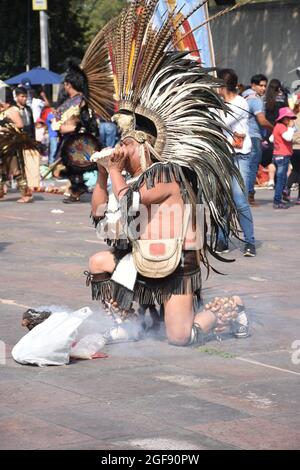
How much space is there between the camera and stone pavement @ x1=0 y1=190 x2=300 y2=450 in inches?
196

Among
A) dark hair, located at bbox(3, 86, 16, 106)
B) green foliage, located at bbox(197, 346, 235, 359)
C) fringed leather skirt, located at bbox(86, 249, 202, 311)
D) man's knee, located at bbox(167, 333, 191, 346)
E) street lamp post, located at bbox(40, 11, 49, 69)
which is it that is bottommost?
green foliage, located at bbox(197, 346, 235, 359)

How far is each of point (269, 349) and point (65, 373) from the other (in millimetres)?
1424

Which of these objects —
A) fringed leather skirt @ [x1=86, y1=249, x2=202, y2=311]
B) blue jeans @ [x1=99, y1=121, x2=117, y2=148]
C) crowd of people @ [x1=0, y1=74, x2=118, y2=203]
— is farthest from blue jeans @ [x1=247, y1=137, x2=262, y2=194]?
fringed leather skirt @ [x1=86, y1=249, x2=202, y2=311]

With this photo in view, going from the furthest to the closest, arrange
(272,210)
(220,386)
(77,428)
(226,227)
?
(272,210), (226,227), (220,386), (77,428)

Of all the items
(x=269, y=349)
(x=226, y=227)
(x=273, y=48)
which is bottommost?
(x=269, y=349)

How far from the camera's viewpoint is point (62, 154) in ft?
50.6

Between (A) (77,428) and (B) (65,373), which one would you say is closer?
(A) (77,428)

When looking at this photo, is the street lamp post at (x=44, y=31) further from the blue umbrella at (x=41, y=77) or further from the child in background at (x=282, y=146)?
the child in background at (x=282, y=146)

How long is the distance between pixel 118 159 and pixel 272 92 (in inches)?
425

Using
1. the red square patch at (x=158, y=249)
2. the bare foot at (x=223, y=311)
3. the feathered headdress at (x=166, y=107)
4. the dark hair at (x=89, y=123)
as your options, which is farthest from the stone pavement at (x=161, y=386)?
the dark hair at (x=89, y=123)

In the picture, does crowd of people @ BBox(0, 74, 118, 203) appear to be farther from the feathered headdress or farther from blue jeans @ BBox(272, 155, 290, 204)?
the feathered headdress

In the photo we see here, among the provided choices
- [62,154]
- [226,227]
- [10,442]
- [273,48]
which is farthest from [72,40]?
[10,442]

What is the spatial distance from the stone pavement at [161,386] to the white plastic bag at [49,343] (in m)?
0.06

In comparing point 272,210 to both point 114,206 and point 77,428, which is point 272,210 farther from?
point 77,428
